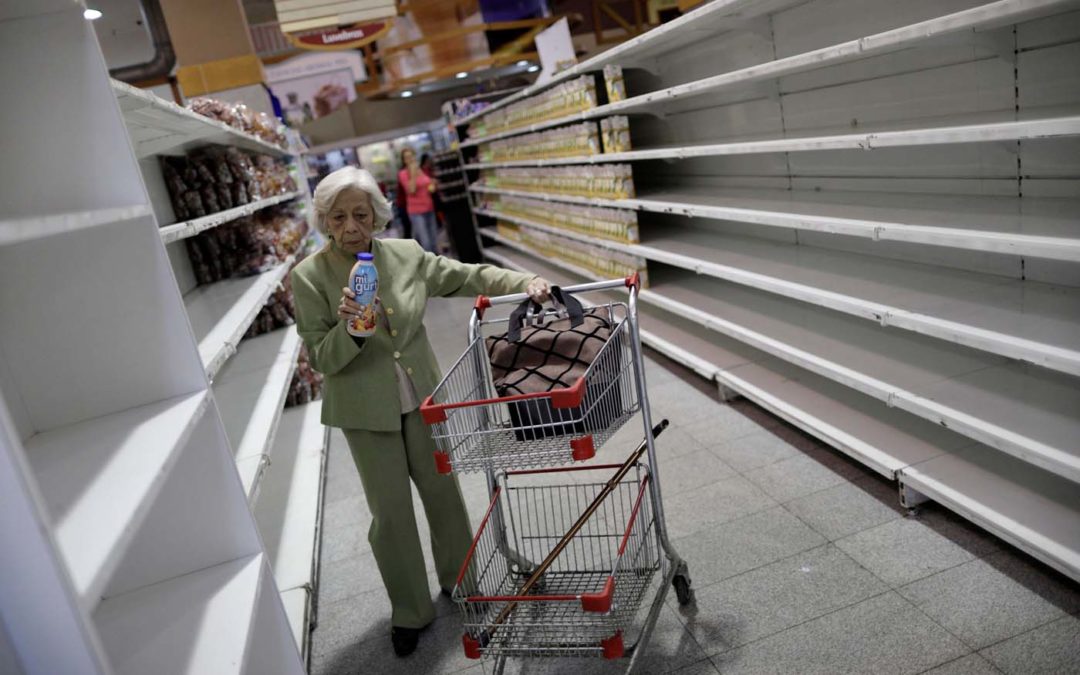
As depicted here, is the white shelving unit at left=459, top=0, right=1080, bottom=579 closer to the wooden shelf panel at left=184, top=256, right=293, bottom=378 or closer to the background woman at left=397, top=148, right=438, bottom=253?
the wooden shelf panel at left=184, top=256, right=293, bottom=378

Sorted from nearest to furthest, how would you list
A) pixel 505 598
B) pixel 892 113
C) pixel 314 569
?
pixel 505 598 → pixel 314 569 → pixel 892 113

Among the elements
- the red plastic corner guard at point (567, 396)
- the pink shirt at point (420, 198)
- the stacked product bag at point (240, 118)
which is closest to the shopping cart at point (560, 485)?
the red plastic corner guard at point (567, 396)

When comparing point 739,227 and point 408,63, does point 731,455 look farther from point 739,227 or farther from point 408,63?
point 408,63

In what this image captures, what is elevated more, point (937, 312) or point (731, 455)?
point (937, 312)

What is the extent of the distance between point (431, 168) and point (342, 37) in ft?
16.3

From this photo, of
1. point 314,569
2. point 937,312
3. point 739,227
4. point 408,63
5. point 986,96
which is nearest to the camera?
point 937,312

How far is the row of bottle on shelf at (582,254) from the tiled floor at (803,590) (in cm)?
188

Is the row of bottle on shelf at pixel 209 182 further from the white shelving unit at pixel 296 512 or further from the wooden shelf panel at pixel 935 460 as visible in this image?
the wooden shelf panel at pixel 935 460

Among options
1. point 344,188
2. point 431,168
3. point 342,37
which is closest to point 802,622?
point 344,188

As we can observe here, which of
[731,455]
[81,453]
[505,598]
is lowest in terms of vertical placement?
[731,455]

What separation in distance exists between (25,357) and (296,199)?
5.74 meters

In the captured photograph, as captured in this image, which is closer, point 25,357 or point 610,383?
point 25,357

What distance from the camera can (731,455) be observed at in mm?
3732

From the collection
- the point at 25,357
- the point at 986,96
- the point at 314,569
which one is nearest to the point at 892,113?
the point at 986,96
